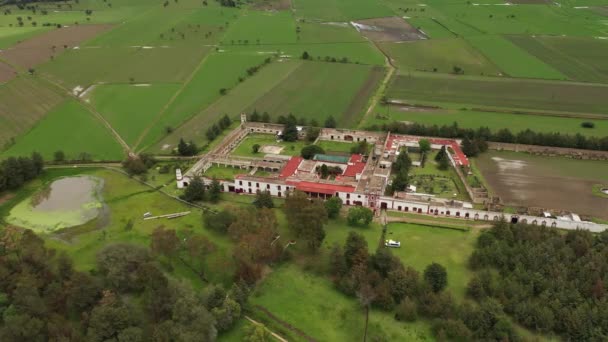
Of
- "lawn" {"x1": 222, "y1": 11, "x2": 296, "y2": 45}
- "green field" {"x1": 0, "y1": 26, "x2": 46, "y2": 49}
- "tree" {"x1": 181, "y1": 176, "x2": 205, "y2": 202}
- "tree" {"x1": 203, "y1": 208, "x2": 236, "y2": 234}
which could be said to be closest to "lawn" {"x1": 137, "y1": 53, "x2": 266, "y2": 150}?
"lawn" {"x1": 222, "y1": 11, "x2": 296, "y2": 45}

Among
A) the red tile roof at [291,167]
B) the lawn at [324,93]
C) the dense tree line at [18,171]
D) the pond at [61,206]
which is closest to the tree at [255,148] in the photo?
the red tile roof at [291,167]

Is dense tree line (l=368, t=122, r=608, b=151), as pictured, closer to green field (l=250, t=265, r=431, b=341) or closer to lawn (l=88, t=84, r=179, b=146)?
green field (l=250, t=265, r=431, b=341)

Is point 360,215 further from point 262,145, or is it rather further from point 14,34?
point 14,34

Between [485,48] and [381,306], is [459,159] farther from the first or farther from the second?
[485,48]

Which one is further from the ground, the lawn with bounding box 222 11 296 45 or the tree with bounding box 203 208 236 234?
the lawn with bounding box 222 11 296 45

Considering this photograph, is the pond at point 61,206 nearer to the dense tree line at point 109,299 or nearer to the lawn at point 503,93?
the dense tree line at point 109,299

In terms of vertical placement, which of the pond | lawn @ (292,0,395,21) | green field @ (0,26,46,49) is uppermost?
lawn @ (292,0,395,21)

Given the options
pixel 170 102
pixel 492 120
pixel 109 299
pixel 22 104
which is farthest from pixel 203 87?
pixel 109 299

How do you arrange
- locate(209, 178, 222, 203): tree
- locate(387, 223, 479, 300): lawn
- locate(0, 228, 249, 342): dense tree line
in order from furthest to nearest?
1. locate(209, 178, 222, 203): tree
2. locate(387, 223, 479, 300): lawn
3. locate(0, 228, 249, 342): dense tree line
